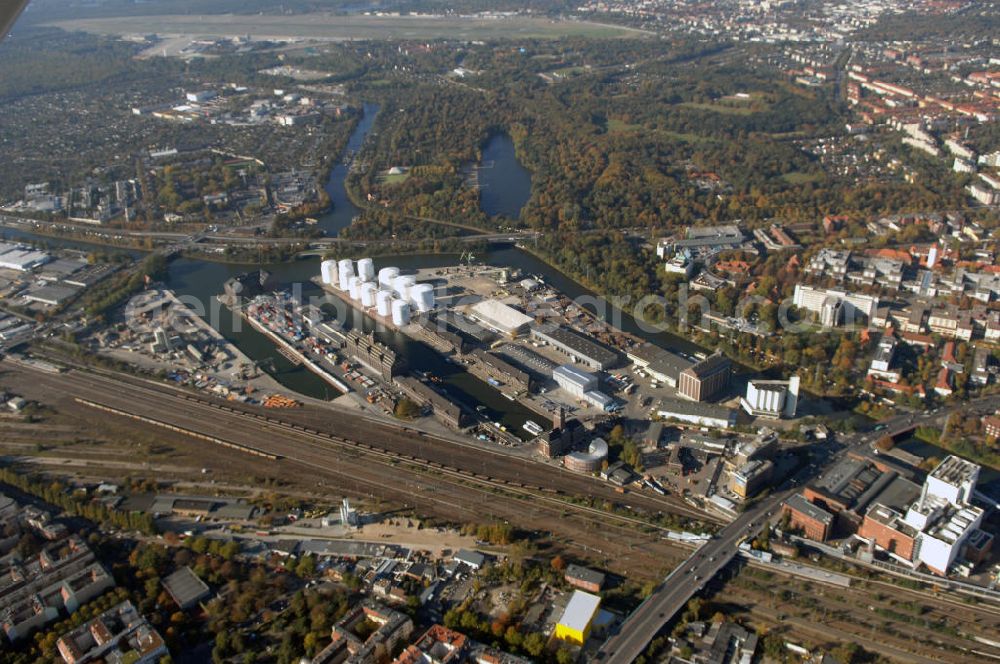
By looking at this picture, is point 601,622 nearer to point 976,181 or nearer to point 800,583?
point 800,583

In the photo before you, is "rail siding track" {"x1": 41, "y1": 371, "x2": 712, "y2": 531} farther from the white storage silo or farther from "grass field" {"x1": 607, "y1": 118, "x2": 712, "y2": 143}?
"grass field" {"x1": 607, "y1": 118, "x2": 712, "y2": 143}

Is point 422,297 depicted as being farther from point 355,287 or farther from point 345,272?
point 345,272

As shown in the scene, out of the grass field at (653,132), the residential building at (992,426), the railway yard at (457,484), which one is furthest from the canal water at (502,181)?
the residential building at (992,426)

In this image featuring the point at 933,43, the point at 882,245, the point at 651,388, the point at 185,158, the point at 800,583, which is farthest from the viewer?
the point at 933,43

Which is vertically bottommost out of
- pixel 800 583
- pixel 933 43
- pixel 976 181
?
pixel 800 583

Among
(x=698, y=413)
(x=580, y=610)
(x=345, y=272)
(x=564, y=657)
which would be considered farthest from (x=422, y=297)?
(x=564, y=657)

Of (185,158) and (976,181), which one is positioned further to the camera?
(185,158)

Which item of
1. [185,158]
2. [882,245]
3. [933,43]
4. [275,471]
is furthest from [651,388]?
[933,43]
